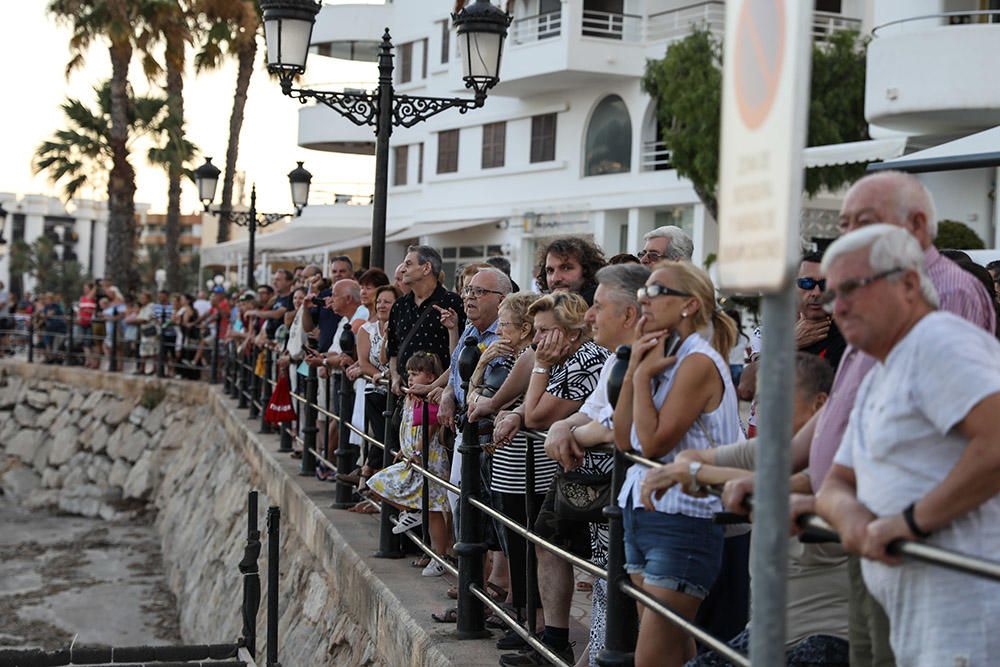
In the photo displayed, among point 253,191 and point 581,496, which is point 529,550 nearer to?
point 581,496

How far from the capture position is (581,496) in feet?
15.2

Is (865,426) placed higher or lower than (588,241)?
lower

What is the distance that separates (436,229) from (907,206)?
2904 centimetres

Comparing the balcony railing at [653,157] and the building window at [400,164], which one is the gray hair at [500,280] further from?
the building window at [400,164]

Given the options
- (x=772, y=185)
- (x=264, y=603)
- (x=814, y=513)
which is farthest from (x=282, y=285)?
(x=772, y=185)

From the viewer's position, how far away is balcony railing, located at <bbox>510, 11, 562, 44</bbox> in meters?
28.6

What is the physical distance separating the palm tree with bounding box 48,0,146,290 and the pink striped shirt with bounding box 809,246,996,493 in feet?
92.3

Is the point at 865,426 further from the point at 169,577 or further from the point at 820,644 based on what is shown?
the point at 169,577

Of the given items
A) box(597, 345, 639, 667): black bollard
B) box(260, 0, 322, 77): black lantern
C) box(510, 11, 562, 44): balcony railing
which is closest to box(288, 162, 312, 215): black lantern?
box(260, 0, 322, 77): black lantern

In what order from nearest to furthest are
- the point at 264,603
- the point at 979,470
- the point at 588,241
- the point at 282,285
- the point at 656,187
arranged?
the point at 979,470
the point at 588,241
the point at 264,603
the point at 282,285
the point at 656,187

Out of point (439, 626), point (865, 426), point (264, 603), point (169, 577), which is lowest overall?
point (169, 577)

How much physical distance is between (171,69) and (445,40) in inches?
280

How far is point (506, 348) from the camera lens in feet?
19.8

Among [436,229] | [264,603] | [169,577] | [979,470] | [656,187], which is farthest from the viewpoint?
[436,229]
